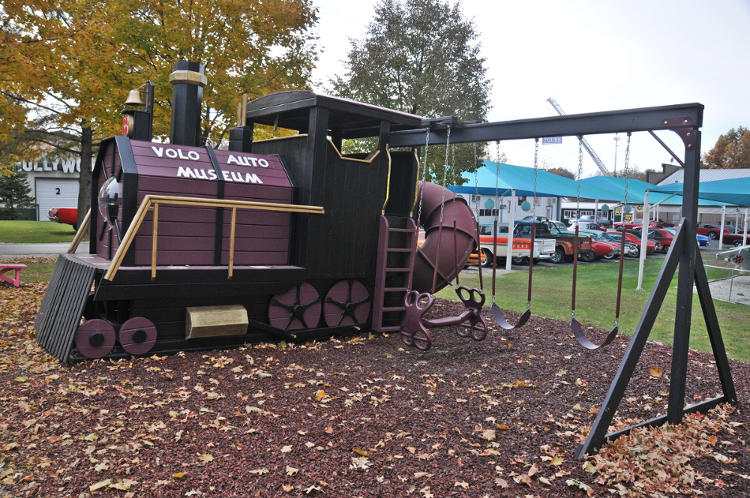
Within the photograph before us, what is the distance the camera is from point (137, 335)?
665 cm

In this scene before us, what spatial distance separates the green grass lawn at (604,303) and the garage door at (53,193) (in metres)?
43.4

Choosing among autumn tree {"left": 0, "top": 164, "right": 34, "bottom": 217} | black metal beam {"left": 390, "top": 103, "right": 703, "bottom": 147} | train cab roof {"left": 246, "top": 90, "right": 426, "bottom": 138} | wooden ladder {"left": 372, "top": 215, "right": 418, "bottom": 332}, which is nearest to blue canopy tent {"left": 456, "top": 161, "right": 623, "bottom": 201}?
train cab roof {"left": 246, "top": 90, "right": 426, "bottom": 138}

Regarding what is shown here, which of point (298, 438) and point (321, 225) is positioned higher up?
point (321, 225)

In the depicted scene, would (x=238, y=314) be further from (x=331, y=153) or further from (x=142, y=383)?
(x=331, y=153)

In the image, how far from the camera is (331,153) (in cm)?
789

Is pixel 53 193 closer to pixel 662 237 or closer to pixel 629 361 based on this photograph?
pixel 662 237

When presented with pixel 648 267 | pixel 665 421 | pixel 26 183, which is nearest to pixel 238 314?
pixel 665 421

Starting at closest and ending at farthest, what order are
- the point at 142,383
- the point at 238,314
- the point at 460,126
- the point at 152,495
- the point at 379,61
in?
the point at 152,495, the point at 142,383, the point at 238,314, the point at 460,126, the point at 379,61

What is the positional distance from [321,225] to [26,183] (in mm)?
46987

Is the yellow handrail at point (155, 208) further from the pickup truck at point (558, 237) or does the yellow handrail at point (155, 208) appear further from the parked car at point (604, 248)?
the parked car at point (604, 248)

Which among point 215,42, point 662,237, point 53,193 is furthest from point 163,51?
point 53,193

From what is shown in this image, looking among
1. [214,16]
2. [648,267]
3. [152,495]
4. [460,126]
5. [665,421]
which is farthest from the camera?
[648,267]

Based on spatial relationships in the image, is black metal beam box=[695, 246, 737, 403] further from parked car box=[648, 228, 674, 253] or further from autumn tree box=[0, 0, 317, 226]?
parked car box=[648, 228, 674, 253]

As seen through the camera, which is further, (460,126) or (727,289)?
(727,289)
